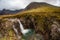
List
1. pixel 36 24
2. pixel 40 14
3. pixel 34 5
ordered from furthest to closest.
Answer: pixel 34 5 < pixel 40 14 < pixel 36 24

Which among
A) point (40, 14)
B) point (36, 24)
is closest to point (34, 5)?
point (40, 14)

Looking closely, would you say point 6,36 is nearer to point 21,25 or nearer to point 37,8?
point 21,25

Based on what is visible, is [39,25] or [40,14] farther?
[40,14]

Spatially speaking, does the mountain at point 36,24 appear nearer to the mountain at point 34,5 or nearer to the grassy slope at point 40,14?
the grassy slope at point 40,14

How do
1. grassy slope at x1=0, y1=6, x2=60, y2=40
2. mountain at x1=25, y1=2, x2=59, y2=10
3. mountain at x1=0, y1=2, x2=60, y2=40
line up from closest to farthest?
mountain at x1=0, y1=2, x2=60, y2=40 < grassy slope at x1=0, y1=6, x2=60, y2=40 < mountain at x1=25, y1=2, x2=59, y2=10

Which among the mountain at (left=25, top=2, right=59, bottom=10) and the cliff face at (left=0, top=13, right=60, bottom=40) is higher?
the mountain at (left=25, top=2, right=59, bottom=10)

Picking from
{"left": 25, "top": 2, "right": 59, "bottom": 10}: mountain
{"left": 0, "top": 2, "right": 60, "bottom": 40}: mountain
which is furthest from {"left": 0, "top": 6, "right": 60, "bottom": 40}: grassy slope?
{"left": 25, "top": 2, "right": 59, "bottom": 10}: mountain

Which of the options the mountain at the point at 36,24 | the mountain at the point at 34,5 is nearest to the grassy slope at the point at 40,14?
the mountain at the point at 36,24

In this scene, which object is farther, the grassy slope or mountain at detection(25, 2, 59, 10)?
mountain at detection(25, 2, 59, 10)

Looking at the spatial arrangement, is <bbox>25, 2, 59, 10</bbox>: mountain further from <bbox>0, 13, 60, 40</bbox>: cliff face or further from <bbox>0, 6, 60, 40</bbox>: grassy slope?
<bbox>0, 13, 60, 40</bbox>: cliff face

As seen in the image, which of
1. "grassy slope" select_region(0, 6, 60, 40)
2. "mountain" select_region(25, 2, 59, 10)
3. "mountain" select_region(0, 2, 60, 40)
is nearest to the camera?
"mountain" select_region(0, 2, 60, 40)

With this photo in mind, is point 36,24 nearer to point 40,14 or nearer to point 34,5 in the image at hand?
point 40,14

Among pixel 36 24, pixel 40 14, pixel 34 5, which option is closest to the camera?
pixel 36 24

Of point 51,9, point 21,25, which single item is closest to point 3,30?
point 21,25
